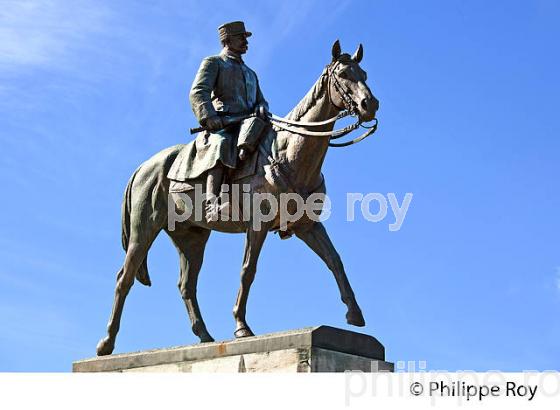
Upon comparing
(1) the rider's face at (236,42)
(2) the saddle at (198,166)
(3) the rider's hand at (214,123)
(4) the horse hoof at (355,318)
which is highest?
(1) the rider's face at (236,42)

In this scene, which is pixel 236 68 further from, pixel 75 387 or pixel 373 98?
pixel 75 387

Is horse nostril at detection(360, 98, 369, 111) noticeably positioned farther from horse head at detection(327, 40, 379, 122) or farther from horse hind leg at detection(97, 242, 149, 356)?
horse hind leg at detection(97, 242, 149, 356)

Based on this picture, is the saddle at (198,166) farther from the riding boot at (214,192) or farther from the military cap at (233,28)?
the military cap at (233,28)

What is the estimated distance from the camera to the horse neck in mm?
12352

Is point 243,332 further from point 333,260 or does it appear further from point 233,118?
point 233,118

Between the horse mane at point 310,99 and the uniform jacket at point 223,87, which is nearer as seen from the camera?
the horse mane at point 310,99

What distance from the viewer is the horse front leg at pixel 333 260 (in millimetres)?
12117

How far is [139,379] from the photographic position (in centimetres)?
1147

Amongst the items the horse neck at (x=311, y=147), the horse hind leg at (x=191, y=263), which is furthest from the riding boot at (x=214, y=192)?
the horse hind leg at (x=191, y=263)

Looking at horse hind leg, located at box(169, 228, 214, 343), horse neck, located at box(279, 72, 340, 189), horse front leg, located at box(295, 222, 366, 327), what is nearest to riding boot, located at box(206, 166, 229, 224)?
horse neck, located at box(279, 72, 340, 189)

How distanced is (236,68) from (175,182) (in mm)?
1539

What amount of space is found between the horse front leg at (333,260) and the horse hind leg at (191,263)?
6.38 ft

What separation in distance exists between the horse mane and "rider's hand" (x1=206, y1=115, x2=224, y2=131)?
32.0 inches

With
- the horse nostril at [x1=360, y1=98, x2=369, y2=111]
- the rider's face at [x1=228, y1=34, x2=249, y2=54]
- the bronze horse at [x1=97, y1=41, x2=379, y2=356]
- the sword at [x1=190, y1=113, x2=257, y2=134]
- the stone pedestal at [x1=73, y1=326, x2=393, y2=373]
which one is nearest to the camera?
the stone pedestal at [x1=73, y1=326, x2=393, y2=373]
